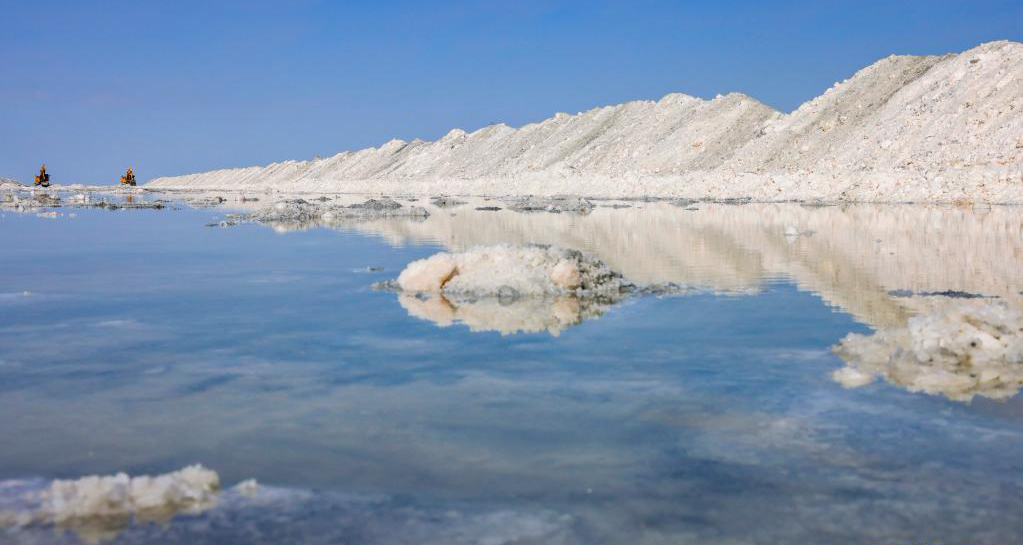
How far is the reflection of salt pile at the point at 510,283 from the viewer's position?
9.35 m

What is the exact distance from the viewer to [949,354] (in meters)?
6.43

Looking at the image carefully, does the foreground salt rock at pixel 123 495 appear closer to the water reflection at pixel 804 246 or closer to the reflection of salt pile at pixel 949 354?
the reflection of salt pile at pixel 949 354

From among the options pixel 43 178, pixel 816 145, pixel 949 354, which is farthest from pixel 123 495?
pixel 43 178

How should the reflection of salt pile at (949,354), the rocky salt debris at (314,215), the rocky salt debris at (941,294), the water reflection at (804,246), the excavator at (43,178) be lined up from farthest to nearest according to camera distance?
the excavator at (43,178) < the rocky salt debris at (314,215) < the water reflection at (804,246) < the rocky salt debris at (941,294) < the reflection of salt pile at (949,354)

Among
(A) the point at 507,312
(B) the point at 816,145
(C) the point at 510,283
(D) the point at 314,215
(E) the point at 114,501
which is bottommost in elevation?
(E) the point at 114,501

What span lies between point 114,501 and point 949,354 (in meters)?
5.68

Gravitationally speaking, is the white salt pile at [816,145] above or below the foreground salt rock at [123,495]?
above

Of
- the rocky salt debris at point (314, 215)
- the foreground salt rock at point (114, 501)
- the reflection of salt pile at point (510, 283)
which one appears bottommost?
the foreground salt rock at point (114, 501)

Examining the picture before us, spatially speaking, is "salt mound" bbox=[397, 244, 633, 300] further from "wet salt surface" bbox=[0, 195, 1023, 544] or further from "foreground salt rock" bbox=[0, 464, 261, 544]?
"foreground salt rock" bbox=[0, 464, 261, 544]

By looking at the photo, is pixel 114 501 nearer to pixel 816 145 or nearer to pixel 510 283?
pixel 510 283

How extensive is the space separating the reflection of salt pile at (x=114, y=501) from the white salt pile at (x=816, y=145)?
112 ft

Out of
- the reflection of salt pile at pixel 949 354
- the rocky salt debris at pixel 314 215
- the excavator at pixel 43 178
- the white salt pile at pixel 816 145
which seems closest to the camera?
the reflection of salt pile at pixel 949 354

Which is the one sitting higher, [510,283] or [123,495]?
[510,283]

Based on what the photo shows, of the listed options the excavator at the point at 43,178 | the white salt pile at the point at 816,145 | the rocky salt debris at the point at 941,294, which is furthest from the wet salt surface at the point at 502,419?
the excavator at the point at 43,178
